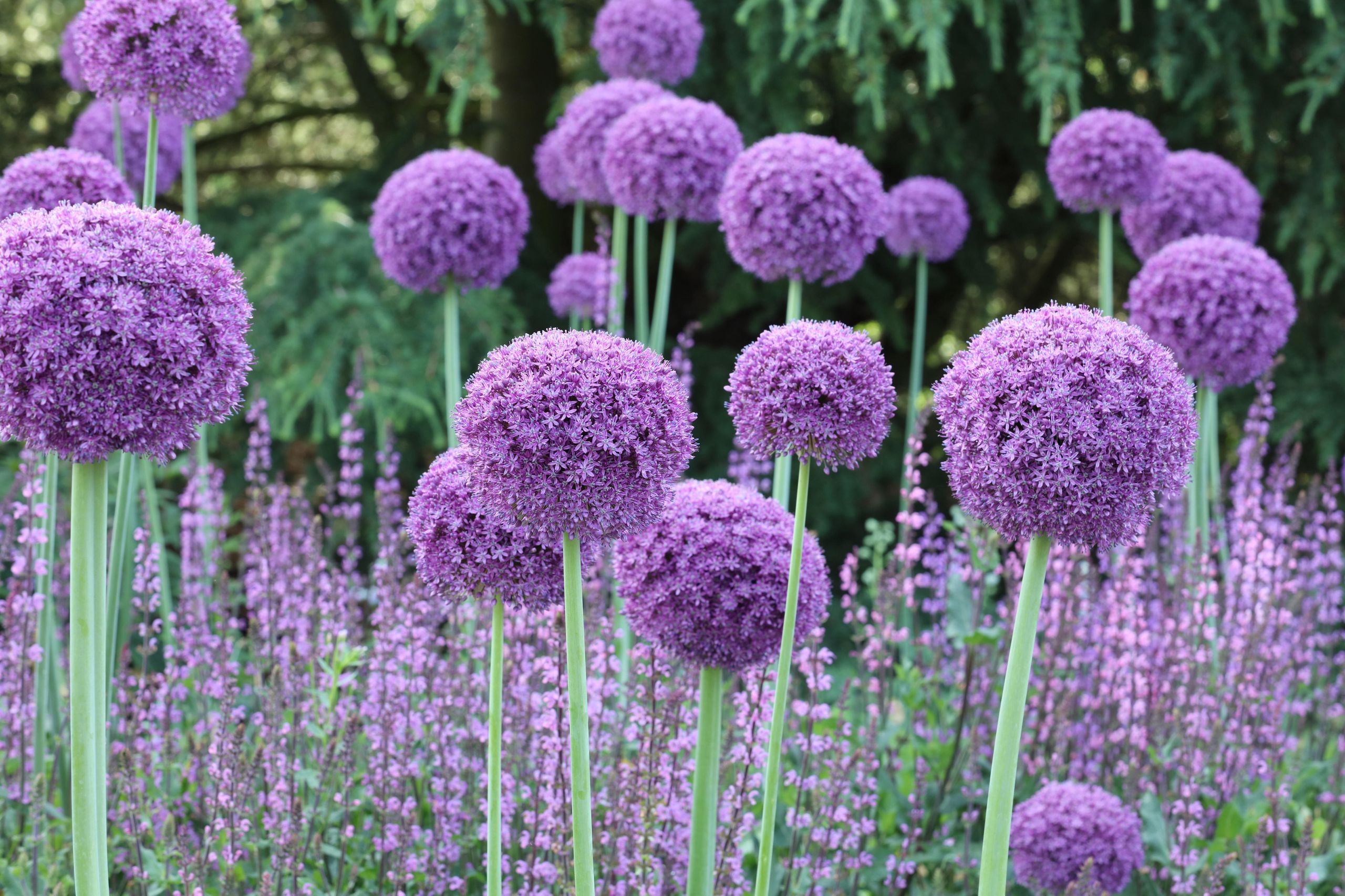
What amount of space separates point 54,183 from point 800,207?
6.07 feet

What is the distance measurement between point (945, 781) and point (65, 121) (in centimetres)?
587

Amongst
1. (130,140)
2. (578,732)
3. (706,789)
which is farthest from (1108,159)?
(130,140)

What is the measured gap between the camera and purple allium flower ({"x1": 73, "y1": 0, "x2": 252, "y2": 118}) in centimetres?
299

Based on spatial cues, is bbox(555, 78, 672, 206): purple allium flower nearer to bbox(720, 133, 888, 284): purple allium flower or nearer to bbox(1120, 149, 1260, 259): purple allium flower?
bbox(720, 133, 888, 284): purple allium flower

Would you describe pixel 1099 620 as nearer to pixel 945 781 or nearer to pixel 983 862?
pixel 945 781

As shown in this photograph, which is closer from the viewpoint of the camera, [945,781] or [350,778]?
[350,778]

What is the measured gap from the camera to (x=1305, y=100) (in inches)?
245

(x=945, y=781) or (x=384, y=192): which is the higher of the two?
(x=384, y=192)

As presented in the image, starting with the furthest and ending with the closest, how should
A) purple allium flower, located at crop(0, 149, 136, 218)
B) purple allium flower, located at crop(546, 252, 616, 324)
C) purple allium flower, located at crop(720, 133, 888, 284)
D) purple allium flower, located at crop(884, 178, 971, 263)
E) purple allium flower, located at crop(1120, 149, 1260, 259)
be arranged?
purple allium flower, located at crop(884, 178, 971, 263) → purple allium flower, located at crop(546, 252, 616, 324) → purple allium flower, located at crop(1120, 149, 1260, 259) → purple allium flower, located at crop(720, 133, 888, 284) → purple allium flower, located at crop(0, 149, 136, 218)

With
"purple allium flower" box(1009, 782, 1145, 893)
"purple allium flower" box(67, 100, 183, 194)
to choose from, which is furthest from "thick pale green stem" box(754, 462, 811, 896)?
"purple allium flower" box(67, 100, 183, 194)

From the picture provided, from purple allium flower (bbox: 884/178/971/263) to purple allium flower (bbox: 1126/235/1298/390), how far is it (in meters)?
1.13

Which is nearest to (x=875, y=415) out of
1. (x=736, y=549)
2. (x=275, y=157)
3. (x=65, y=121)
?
(x=736, y=549)

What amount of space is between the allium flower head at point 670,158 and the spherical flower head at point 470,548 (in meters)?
1.91

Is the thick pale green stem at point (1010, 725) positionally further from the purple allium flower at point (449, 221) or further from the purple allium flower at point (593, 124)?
the purple allium flower at point (593, 124)
